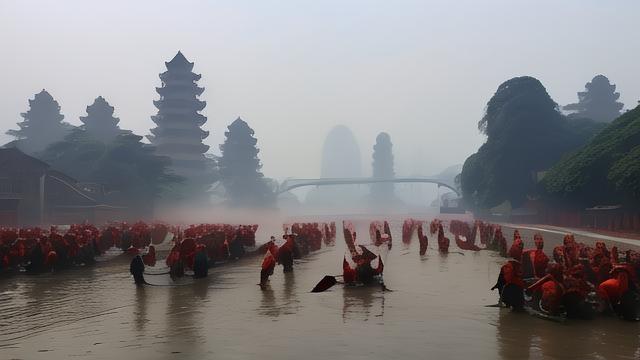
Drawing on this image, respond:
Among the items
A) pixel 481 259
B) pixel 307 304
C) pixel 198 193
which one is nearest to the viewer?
pixel 307 304

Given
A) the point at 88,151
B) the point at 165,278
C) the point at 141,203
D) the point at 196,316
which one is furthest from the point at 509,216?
the point at 196,316

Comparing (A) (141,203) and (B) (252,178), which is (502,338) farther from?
(B) (252,178)

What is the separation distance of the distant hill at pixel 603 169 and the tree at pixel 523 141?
48.1 ft

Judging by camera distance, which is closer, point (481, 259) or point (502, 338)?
point (502, 338)

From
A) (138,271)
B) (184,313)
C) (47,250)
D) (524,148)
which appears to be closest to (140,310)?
(184,313)

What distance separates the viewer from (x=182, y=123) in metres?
104

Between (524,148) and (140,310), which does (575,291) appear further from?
(524,148)

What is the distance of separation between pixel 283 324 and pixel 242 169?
333ft

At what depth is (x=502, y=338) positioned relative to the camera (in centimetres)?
921

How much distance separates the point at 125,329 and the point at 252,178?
336 ft

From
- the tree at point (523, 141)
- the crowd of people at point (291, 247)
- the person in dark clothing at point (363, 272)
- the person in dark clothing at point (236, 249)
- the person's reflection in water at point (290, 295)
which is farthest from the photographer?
the tree at point (523, 141)

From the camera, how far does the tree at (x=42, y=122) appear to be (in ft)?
365

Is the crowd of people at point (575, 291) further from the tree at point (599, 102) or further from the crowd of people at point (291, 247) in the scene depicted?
the tree at point (599, 102)

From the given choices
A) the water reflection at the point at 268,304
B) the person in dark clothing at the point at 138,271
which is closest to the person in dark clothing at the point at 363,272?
the water reflection at the point at 268,304
